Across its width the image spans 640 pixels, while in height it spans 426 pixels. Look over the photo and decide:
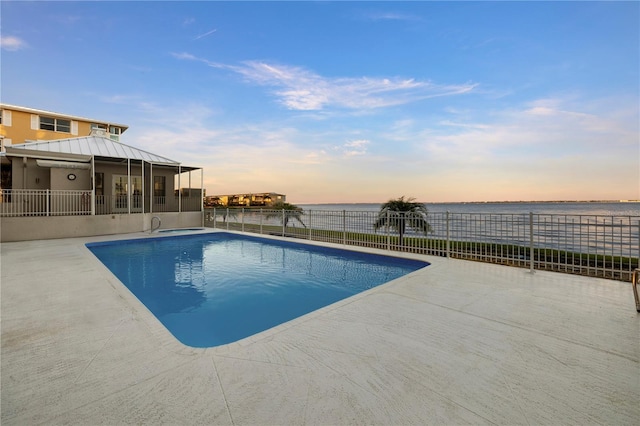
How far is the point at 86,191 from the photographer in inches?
492

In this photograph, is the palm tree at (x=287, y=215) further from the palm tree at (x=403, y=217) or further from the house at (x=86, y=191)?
the house at (x=86, y=191)

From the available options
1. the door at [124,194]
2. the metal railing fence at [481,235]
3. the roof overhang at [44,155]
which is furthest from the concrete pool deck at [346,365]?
the door at [124,194]

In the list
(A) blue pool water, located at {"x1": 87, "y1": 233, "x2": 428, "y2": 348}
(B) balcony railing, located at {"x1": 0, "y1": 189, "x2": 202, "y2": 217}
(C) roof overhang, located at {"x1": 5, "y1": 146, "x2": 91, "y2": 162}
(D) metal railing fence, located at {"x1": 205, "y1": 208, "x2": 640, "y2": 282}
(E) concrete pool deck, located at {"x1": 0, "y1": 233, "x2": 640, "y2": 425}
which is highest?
(C) roof overhang, located at {"x1": 5, "y1": 146, "x2": 91, "y2": 162}

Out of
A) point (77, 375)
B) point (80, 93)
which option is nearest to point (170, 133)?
point (80, 93)

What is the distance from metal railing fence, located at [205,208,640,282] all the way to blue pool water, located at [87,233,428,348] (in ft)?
3.52

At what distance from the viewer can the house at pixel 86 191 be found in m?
11.4

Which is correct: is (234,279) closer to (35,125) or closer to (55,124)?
(35,125)

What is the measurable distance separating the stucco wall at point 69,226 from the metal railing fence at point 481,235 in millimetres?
4177

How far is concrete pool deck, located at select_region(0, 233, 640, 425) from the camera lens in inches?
72.5

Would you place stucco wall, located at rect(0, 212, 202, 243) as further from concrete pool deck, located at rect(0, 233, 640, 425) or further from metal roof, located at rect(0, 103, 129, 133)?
metal roof, located at rect(0, 103, 129, 133)

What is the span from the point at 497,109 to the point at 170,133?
1800 centimetres

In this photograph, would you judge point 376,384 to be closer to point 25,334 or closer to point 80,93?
point 25,334

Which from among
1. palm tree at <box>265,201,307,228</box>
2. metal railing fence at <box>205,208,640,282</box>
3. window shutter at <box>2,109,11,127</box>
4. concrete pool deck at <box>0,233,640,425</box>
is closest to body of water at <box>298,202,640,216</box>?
palm tree at <box>265,201,307,228</box>

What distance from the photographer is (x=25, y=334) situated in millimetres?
3008
